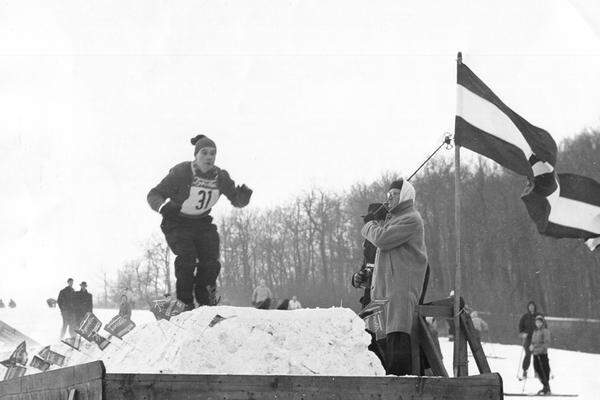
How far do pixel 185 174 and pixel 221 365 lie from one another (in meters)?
3.45

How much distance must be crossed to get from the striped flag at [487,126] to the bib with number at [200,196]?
91.4 inches

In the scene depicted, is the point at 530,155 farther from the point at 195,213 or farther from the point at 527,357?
the point at 527,357

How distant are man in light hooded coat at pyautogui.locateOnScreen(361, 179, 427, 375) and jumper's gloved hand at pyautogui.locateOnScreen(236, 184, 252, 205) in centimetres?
220

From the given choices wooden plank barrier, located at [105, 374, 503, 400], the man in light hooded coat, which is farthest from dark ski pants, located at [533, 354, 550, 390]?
wooden plank barrier, located at [105, 374, 503, 400]

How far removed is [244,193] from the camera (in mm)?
10016

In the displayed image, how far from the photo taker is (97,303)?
68562 mm

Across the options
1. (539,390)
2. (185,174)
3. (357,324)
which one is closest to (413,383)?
(357,324)

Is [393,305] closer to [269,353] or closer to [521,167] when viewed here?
[269,353]

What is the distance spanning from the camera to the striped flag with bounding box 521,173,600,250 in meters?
9.81

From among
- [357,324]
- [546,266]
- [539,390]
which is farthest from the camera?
[546,266]

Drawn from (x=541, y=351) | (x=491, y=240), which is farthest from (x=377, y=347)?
(x=491, y=240)

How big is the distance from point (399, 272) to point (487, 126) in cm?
179

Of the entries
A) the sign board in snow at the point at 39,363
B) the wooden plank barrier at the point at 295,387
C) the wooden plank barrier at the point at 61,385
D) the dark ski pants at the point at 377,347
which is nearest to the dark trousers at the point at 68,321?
the sign board in snow at the point at 39,363

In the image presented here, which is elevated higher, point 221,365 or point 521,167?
point 521,167
